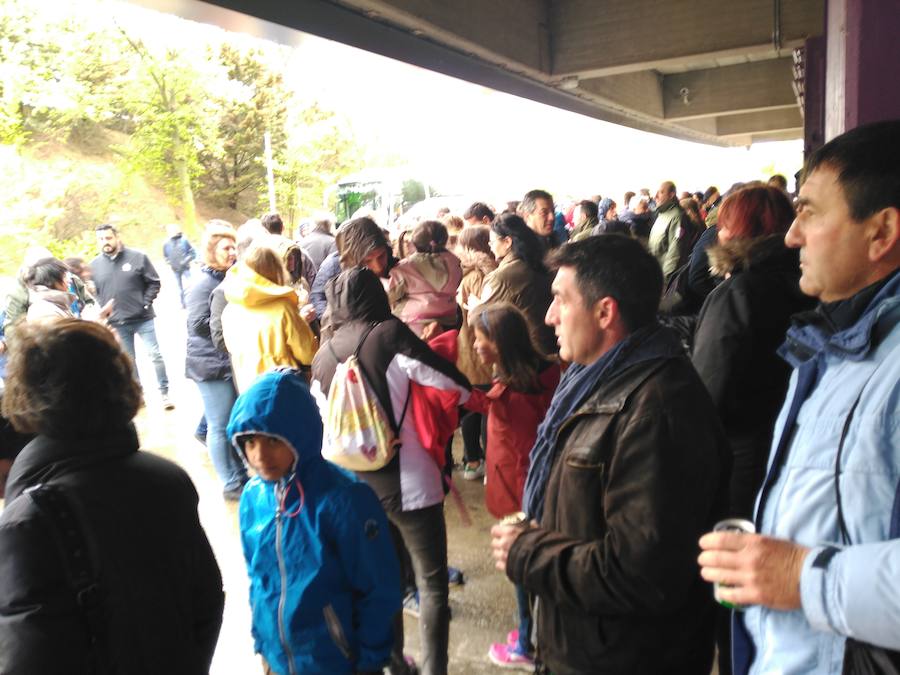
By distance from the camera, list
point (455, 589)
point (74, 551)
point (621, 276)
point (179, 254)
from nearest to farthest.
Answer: point (74, 551) < point (621, 276) < point (455, 589) < point (179, 254)

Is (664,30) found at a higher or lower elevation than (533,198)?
higher

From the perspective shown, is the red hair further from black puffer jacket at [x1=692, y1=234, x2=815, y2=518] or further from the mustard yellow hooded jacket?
the mustard yellow hooded jacket

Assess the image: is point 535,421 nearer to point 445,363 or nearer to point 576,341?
point 445,363

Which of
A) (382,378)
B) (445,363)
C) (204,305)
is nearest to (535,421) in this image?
(445,363)

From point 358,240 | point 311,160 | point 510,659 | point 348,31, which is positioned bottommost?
point 510,659

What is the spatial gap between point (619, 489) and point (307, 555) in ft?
3.22

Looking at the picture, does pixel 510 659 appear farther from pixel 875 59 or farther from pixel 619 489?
pixel 875 59

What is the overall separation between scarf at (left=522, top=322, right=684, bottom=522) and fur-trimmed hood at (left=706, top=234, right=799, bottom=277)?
3.68ft

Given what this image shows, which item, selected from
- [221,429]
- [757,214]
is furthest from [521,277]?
[221,429]

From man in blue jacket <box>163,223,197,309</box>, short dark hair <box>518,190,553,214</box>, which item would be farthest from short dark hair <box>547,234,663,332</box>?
man in blue jacket <box>163,223,197,309</box>

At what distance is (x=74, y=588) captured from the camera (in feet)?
4.74

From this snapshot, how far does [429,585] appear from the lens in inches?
112

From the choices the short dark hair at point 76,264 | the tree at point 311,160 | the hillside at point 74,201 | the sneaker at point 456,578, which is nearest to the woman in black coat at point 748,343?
the sneaker at point 456,578

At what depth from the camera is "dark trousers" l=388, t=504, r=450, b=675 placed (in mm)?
2826
